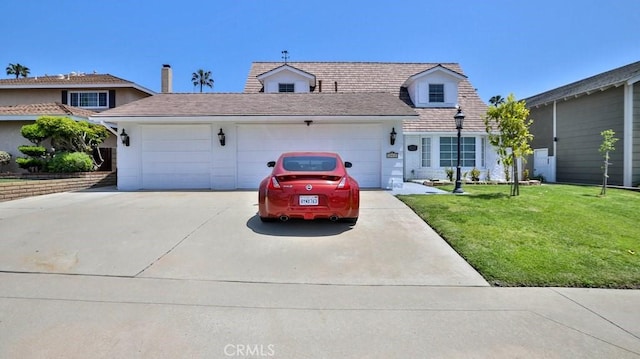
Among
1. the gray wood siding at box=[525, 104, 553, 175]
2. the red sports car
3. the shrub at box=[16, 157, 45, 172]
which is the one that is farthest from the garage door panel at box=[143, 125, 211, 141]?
the gray wood siding at box=[525, 104, 553, 175]

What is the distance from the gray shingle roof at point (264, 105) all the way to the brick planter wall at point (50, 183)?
252 centimetres

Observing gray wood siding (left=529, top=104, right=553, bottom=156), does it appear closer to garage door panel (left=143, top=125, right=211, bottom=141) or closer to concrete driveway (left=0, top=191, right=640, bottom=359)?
concrete driveway (left=0, top=191, right=640, bottom=359)

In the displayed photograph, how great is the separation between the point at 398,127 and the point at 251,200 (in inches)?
236

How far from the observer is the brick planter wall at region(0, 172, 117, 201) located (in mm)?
9633

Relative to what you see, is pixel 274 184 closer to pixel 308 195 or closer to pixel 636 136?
pixel 308 195

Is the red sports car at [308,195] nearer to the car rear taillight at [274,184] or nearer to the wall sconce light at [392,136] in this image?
the car rear taillight at [274,184]

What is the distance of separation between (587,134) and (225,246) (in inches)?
742

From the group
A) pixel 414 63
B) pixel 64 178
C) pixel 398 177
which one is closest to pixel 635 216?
pixel 398 177

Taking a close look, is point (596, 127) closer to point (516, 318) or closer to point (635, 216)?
point (635, 216)

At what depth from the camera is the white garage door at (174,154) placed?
12.2m

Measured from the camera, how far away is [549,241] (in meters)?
5.49

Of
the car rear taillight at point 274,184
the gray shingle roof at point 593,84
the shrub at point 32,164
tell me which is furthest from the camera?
the gray shingle roof at point 593,84

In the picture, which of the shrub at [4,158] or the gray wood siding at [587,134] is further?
the gray wood siding at [587,134]

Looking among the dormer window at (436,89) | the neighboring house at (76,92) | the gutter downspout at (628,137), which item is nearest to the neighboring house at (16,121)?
the neighboring house at (76,92)
